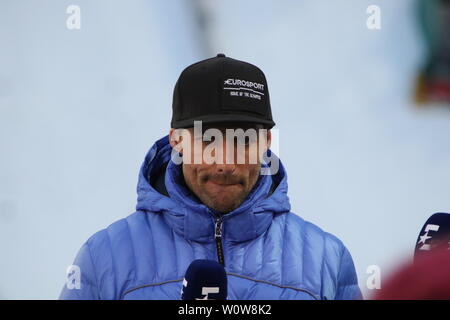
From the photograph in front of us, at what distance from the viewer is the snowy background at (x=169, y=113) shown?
2.51m

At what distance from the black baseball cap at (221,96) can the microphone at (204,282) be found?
1.18 feet

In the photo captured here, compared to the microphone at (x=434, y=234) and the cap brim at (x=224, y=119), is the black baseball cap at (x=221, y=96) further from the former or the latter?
the microphone at (x=434, y=234)

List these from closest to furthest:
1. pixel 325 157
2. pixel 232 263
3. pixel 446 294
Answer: pixel 446 294 < pixel 232 263 < pixel 325 157

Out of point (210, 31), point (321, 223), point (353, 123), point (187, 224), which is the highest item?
point (210, 31)

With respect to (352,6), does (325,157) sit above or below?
below

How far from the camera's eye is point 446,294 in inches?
28.8

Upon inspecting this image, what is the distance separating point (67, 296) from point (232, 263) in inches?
13.0

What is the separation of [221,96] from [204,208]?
0.22 m

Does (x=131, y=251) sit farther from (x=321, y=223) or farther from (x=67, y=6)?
(x=67, y=6)

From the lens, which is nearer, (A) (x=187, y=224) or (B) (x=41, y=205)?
(A) (x=187, y=224)

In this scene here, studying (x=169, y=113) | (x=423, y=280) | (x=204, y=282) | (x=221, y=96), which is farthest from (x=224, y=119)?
(x=169, y=113)

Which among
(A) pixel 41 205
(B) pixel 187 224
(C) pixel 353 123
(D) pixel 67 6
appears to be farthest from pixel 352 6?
(B) pixel 187 224

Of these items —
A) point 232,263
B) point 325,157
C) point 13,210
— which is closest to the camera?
point 232,263

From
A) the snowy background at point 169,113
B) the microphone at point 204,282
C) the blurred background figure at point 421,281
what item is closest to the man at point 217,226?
the microphone at point 204,282
